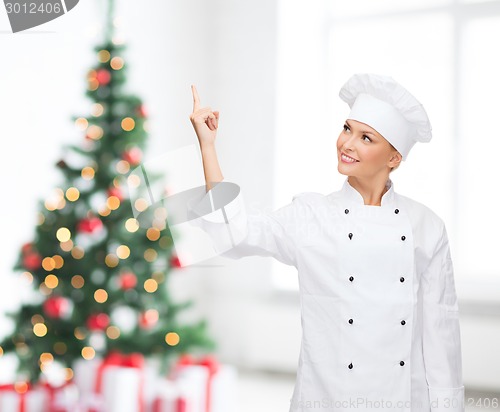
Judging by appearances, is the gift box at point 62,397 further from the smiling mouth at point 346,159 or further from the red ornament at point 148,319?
the smiling mouth at point 346,159

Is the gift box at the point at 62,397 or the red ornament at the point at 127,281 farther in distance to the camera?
the red ornament at the point at 127,281

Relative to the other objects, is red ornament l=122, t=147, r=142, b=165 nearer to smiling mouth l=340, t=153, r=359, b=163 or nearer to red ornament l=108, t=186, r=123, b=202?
red ornament l=108, t=186, r=123, b=202

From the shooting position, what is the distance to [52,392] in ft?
9.55

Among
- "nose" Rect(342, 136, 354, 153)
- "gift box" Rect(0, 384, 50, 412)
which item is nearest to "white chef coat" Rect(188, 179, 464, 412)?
"nose" Rect(342, 136, 354, 153)

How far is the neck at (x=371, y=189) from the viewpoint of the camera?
1.64 meters

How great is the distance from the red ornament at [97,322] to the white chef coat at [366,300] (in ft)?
5.29

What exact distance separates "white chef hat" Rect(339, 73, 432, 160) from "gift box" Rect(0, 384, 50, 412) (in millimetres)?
1975

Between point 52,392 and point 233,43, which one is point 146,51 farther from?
point 52,392

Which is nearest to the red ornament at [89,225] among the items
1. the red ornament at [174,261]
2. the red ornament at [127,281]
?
the red ornament at [127,281]

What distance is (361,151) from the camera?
158 cm

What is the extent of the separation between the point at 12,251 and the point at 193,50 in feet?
6.87

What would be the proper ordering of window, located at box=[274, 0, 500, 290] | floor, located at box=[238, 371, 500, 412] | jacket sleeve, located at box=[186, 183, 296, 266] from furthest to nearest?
1. window, located at box=[274, 0, 500, 290]
2. floor, located at box=[238, 371, 500, 412]
3. jacket sleeve, located at box=[186, 183, 296, 266]

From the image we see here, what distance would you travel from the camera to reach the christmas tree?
299cm

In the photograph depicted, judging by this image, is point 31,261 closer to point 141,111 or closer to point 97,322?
point 97,322
